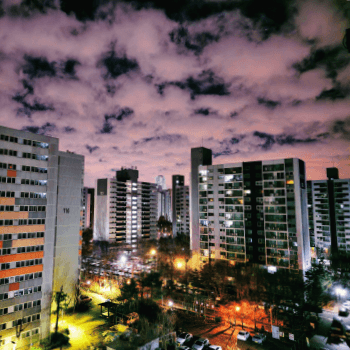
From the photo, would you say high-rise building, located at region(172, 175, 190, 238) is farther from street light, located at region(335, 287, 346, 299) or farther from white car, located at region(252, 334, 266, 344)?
white car, located at region(252, 334, 266, 344)

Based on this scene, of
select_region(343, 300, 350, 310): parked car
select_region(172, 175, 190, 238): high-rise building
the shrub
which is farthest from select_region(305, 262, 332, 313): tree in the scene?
select_region(172, 175, 190, 238): high-rise building

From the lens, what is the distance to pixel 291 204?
3416cm

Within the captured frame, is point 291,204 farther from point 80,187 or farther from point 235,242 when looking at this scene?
point 80,187

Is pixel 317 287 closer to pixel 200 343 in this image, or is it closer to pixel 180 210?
pixel 200 343

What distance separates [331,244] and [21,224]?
5523 cm

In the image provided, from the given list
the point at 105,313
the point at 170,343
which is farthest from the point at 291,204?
the point at 105,313

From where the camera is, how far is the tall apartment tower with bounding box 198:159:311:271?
33.6 m

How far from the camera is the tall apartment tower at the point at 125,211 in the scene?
64.1 meters

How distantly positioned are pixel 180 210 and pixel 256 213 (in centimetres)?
4357

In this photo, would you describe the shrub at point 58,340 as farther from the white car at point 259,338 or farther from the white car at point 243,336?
the white car at point 259,338

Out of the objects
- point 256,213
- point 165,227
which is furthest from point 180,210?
point 256,213

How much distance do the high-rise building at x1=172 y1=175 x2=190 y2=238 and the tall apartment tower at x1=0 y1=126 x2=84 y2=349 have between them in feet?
174

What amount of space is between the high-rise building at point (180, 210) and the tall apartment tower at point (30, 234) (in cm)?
5301

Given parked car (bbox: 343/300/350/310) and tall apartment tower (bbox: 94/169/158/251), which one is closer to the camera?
parked car (bbox: 343/300/350/310)
